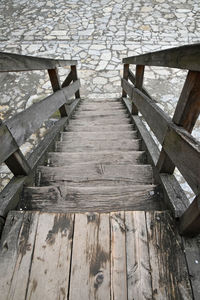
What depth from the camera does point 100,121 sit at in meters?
3.54

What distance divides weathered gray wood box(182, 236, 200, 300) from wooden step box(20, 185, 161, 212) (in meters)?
0.35

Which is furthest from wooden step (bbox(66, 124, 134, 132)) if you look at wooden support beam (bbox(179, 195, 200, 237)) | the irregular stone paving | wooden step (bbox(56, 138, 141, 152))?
wooden support beam (bbox(179, 195, 200, 237))

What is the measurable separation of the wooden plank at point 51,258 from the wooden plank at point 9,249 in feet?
0.37

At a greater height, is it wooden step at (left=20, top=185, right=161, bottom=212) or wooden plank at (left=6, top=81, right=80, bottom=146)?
wooden plank at (left=6, top=81, right=80, bottom=146)

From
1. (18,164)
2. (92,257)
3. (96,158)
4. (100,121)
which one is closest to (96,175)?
(96,158)

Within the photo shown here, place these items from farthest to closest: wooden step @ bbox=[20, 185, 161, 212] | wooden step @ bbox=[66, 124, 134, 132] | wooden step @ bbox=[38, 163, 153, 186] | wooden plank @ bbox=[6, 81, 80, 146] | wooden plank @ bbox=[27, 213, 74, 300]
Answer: wooden step @ bbox=[66, 124, 134, 132] < wooden step @ bbox=[38, 163, 153, 186] < wooden step @ bbox=[20, 185, 161, 212] < wooden plank @ bbox=[6, 81, 80, 146] < wooden plank @ bbox=[27, 213, 74, 300]

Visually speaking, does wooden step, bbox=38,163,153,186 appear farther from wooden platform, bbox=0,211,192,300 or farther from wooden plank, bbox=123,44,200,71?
wooden plank, bbox=123,44,200,71

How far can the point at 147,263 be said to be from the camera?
1033 millimetres

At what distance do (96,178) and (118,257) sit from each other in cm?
81

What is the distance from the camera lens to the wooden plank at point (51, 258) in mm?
964

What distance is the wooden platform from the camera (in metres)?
0.96

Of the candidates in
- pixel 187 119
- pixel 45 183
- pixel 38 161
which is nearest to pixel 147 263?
pixel 187 119

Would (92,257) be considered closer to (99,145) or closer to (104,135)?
(99,145)

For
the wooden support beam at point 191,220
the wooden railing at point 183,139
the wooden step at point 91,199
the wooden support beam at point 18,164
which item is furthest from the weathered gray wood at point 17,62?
the wooden support beam at point 191,220
